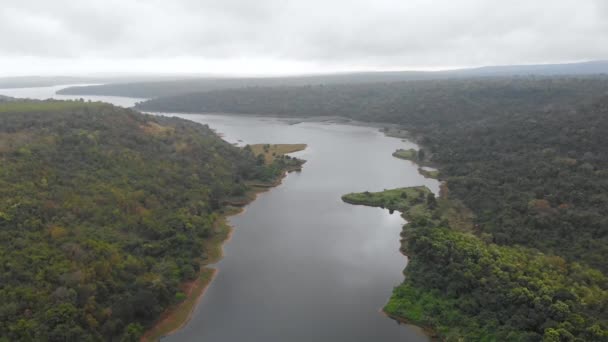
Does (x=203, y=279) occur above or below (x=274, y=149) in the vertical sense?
below

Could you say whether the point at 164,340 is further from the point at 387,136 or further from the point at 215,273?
the point at 387,136

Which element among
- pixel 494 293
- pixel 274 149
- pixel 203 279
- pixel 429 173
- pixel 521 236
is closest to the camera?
pixel 494 293

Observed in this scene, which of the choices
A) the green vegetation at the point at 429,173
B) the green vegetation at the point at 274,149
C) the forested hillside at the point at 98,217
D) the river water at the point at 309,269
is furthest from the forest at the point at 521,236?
the green vegetation at the point at 274,149

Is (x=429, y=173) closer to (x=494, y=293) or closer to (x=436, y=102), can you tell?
(x=494, y=293)

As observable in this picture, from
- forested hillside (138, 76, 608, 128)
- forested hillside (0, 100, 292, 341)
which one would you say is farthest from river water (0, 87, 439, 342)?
forested hillside (138, 76, 608, 128)

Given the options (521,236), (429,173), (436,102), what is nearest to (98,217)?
(521,236)

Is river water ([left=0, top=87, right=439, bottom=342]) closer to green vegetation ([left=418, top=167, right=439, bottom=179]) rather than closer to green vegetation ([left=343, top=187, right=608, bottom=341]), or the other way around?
green vegetation ([left=418, top=167, right=439, bottom=179])

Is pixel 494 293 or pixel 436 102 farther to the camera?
pixel 436 102

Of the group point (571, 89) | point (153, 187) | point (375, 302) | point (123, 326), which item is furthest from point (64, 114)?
point (571, 89)
